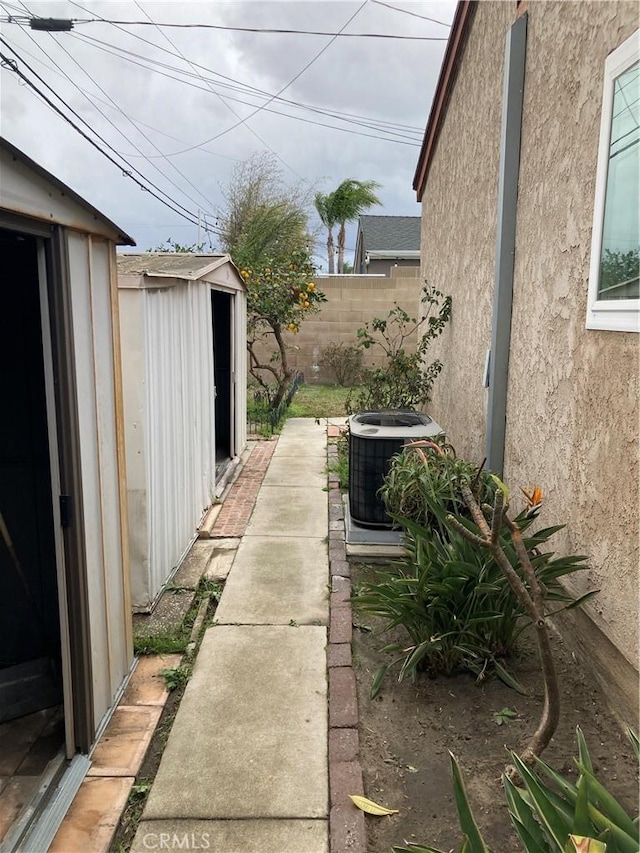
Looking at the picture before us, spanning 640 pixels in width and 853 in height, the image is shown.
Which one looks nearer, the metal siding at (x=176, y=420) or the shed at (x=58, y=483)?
the shed at (x=58, y=483)

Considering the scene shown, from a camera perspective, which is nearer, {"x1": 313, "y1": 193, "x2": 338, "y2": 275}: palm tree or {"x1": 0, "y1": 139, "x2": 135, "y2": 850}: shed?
{"x1": 0, "y1": 139, "x2": 135, "y2": 850}: shed

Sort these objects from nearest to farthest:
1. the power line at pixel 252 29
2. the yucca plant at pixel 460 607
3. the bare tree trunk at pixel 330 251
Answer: the yucca plant at pixel 460 607 → the power line at pixel 252 29 → the bare tree trunk at pixel 330 251

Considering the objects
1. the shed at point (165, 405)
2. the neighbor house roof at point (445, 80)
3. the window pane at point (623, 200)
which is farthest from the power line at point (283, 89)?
the window pane at point (623, 200)

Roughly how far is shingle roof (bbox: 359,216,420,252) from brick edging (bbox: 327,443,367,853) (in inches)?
807

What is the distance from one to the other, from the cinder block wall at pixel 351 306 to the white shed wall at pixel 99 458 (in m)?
11.5

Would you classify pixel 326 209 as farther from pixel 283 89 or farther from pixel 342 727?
pixel 342 727

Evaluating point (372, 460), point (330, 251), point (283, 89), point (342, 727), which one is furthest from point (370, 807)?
point (330, 251)

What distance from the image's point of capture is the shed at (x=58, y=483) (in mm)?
2422

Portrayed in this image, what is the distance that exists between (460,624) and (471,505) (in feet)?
2.85

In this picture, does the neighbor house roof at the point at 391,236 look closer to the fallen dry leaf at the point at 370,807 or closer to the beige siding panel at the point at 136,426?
the beige siding panel at the point at 136,426

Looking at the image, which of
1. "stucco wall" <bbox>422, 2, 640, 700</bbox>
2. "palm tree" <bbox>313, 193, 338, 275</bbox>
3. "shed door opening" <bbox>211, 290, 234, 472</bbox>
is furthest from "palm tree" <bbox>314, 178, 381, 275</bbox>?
"stucco wall" <bbox>422, 2, 640, 700</bbox>

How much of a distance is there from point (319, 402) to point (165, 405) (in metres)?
8.44

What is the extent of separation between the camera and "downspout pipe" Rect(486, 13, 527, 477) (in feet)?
12.8

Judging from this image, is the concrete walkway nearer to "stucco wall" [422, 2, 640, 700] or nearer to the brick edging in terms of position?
the brick edging
